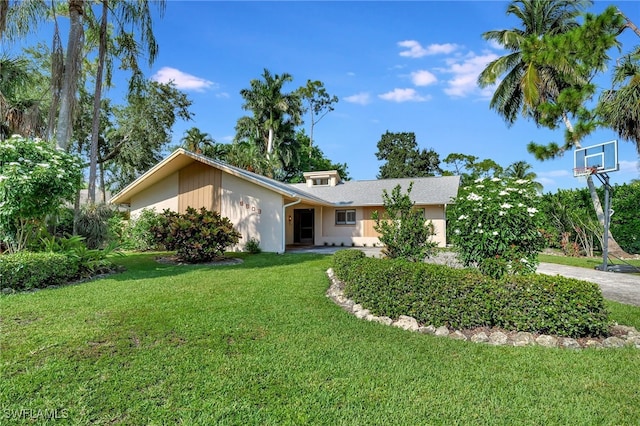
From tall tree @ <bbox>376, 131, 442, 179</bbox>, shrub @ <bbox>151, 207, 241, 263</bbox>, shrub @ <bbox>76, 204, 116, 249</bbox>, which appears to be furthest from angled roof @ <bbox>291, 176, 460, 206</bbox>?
tall tree @ <bbox>376, 131, 442, 179</bbox>

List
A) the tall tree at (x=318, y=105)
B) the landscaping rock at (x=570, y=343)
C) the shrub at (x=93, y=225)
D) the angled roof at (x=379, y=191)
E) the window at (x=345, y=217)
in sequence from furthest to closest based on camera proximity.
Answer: the tall tree at (x=318, y=105)
the window at (x=345, y=217)
the angled roof at (x=379, y=191)
the shrub at (x=93, y=225)
the landscaping rock at (x=570, y=343)

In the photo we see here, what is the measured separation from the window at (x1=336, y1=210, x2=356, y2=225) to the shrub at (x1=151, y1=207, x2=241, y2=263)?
8.42 metres

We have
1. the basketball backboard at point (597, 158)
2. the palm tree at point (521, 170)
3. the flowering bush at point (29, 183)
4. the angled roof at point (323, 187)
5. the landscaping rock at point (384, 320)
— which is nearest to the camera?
the landscaping rock at point (384, 320)

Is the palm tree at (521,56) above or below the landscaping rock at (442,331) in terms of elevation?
above

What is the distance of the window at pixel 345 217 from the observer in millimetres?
18614

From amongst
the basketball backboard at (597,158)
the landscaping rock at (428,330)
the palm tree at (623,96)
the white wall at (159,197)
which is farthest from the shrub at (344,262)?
the white wall at (159,197)

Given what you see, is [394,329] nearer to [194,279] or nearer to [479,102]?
[194,279]

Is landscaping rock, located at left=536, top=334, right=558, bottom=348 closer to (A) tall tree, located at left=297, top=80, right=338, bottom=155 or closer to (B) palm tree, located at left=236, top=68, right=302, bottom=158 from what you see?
(B) palm tree, located at left=236, top=68, right=302, bottom=158

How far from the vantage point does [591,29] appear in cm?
719

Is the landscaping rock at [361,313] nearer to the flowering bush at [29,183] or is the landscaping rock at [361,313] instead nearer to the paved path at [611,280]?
the paved path at [611,280]

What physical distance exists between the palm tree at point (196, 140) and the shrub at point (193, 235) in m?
17.3

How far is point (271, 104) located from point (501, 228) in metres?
26.7

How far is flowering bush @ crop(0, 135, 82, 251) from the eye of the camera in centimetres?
690

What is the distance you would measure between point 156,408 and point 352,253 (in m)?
5.99
